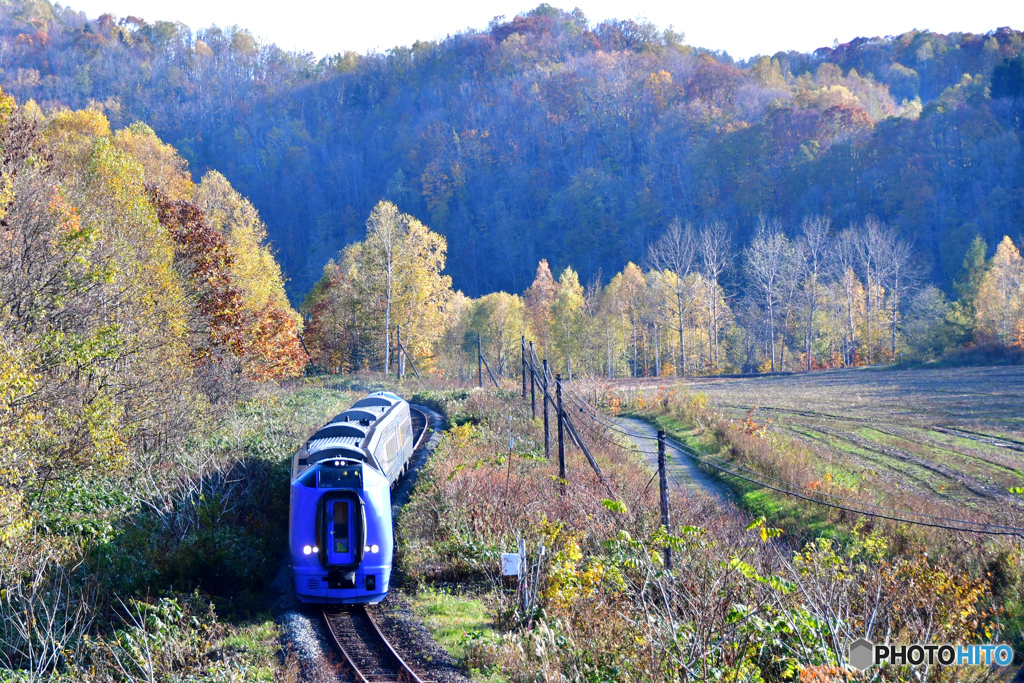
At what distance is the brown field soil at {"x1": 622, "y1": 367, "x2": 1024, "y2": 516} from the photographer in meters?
18.5

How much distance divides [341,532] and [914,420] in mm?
24532

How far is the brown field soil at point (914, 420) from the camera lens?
18547 mm

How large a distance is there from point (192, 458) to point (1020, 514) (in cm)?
1816

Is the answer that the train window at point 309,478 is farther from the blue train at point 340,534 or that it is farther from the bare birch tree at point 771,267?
the bare birch tree at point 771,267

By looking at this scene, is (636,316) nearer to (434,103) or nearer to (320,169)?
(320,169)

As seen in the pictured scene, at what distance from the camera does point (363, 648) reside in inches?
447

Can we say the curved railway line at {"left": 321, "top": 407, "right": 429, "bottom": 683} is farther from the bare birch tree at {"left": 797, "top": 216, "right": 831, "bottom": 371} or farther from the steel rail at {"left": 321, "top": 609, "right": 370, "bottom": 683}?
the bare birch tree at {"left": 797, "top": 216, "right": 831, "bottom": 371}

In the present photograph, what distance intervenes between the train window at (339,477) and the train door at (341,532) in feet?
1.01

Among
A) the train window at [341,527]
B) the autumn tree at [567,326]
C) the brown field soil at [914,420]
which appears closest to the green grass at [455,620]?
the train window at [341,527]

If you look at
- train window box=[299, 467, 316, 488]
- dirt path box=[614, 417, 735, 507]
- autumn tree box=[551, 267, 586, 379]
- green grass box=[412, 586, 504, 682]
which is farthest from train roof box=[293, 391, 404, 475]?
autumn tree box=[551, 267, 586, 379]

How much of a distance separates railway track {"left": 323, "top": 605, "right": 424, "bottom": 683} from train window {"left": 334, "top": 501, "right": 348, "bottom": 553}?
1272mm

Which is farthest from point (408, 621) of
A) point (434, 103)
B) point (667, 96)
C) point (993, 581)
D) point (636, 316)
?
point (434, 103)

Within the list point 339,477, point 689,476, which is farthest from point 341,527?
point 689,476

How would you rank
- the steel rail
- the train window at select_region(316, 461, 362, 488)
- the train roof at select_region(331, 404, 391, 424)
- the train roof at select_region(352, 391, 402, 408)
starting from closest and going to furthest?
the steel rail, the train window at select_region(316, 461, 362, 488), the train roof at select_region(331, 404, 391, 424), the train roof at select_region(352, 391, 402, 408)
